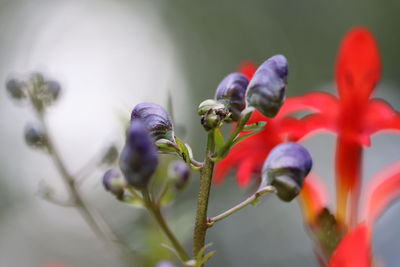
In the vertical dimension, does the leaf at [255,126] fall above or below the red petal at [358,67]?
above

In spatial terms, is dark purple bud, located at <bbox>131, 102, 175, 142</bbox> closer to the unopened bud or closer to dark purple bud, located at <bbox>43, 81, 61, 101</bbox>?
the unopened bud

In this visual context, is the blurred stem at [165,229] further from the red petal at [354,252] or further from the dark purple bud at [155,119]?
the red petal at [354,252]

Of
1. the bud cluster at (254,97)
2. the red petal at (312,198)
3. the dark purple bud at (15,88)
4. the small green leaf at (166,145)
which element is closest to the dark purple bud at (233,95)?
the bud cluster at (254,97)

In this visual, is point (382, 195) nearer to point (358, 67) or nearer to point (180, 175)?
point (358, 67)

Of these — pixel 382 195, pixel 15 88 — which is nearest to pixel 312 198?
pixel 382 195

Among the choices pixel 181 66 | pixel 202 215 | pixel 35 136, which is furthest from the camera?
pixel 181 66
